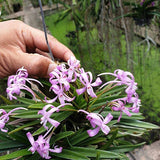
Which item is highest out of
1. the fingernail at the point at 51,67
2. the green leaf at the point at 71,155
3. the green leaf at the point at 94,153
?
the fingernail at the point at 51,67

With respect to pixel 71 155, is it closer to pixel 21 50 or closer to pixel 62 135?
pixel 62 135

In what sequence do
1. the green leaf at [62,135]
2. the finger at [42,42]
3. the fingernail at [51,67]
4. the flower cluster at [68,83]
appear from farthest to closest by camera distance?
the finger at [42,42] < the fingernail at [51,67] < the green leaf at [62,135] < the flower cluster at [68,83]

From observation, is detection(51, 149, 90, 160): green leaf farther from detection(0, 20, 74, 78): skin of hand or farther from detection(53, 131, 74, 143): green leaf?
detection(0, 20, 74, 78): skin of hand

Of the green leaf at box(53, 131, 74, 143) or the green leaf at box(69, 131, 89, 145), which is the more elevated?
the green leaf at box(53, 131, 74, 143)

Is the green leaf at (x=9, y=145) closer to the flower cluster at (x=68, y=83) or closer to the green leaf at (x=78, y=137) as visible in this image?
the green leaf at (x=78, y=137)

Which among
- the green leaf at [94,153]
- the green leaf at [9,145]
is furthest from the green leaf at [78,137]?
the green leaf at [9,145]

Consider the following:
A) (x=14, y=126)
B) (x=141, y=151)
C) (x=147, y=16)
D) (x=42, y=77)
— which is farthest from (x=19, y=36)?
(x=141, y=151)

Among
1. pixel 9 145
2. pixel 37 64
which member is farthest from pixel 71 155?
pixel 37 64

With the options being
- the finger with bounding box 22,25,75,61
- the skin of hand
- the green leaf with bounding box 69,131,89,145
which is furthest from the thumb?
the green leaf with bounding box 69,131,89,145
